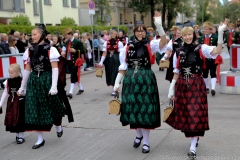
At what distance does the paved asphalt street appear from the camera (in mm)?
6086

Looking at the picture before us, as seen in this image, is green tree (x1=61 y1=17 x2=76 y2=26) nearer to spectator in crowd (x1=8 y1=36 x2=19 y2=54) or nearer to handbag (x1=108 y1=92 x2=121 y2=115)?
spectator in crowd (x1=8 y1=36 x2=19 y2=54)

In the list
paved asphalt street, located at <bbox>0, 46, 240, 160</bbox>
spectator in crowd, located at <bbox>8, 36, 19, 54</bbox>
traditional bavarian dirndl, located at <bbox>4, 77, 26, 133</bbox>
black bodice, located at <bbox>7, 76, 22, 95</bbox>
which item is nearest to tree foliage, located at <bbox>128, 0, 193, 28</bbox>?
spectator in crowd, located at <bbox>8, 36, 19, 54</bbox>

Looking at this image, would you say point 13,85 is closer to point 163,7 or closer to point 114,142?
point 114,142

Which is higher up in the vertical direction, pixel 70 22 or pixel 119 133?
pixel 70 22

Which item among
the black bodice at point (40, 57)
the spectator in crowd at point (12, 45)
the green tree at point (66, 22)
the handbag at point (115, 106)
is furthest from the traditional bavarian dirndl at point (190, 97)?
the green tree at point (66, 22)

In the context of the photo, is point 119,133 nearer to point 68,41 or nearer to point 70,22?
point 68,41

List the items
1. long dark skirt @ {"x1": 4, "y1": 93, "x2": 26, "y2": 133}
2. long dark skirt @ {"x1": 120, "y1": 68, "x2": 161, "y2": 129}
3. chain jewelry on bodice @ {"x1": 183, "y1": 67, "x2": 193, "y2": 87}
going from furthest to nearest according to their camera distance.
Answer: long dark skirt @ {"x1": 4, "y1": 93, "x2": 26, "y2": 133} < long dark skirt @ {"x1": 120, "y1": 68, "x2": 161, "y2": 129} < chain jewelry on bodice @ {"x1": 183, "y1": 67, "x2": 193, "y2": 87}

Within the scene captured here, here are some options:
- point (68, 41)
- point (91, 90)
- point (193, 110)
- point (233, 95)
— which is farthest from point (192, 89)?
point (91, 90)

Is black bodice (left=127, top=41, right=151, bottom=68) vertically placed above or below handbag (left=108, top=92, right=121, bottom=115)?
above

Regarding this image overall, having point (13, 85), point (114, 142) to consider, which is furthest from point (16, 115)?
point (114, 142)

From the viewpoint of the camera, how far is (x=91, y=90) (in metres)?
13.1

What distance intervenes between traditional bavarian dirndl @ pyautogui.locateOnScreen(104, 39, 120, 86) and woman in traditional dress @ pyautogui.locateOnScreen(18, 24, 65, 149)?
520cm

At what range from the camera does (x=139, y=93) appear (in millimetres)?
6066

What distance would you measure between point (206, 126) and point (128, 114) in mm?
1061
